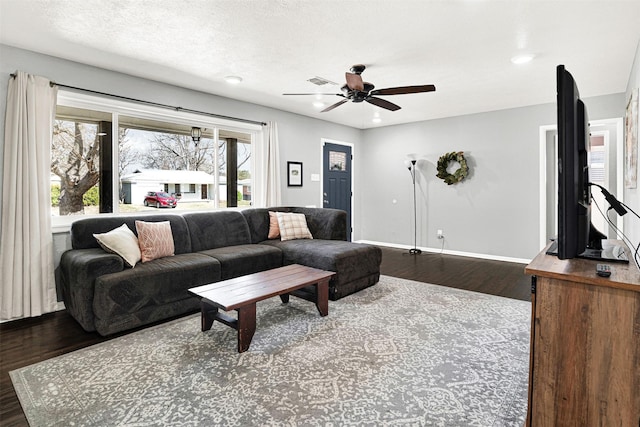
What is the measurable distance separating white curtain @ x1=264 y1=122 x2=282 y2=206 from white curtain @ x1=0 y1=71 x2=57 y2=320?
278 cm

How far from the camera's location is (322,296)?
10.5 feet

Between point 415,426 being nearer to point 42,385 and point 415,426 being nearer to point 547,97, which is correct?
point 42,385

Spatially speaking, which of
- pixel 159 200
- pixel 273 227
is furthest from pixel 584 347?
pixel 159 200

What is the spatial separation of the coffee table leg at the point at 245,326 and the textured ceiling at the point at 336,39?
224cm

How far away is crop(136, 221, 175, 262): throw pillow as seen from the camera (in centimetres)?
343

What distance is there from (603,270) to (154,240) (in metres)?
3.60

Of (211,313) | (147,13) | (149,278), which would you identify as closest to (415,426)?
(211,313)

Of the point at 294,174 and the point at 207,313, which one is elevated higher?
the point at 294,174

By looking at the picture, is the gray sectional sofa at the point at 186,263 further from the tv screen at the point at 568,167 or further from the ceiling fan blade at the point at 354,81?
the tv screen at the point at 568,167

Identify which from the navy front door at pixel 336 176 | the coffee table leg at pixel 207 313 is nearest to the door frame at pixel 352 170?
the navy front door at pixel 336 176

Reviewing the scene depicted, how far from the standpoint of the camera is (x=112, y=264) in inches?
114

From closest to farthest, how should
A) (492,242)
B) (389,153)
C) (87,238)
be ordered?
1. (87,238)
2. (492,242)
3. (389,153)

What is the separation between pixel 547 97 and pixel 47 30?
5963 millimetres

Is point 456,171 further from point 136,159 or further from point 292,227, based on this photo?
point 136,159
